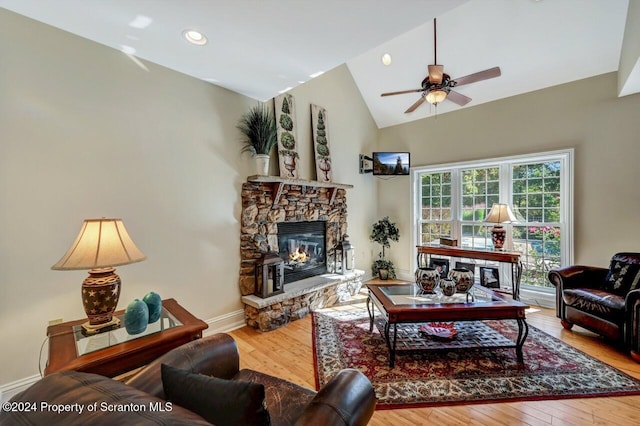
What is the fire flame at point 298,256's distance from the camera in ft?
12.9

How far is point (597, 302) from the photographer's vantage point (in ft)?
9.03

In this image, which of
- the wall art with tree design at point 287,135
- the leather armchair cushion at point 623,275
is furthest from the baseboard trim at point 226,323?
the leather armchair cushion at point 623,275

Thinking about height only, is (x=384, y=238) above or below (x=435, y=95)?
below

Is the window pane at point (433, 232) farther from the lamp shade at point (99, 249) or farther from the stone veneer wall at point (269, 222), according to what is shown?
the lamp shade at point (99, 249)

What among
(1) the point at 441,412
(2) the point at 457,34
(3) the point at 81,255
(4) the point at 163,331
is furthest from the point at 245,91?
(1) the point at 441,412

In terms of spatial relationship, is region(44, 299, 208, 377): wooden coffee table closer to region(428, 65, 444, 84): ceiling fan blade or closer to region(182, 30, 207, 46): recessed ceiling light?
region(182, 30, 207, 46): recessed ceiling light

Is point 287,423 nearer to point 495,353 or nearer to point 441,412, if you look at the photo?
point 441,412

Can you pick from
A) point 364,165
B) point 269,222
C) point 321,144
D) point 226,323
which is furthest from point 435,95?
point 226,323

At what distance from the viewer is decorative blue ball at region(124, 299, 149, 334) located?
1661 millimetres

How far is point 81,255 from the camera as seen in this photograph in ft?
5.15

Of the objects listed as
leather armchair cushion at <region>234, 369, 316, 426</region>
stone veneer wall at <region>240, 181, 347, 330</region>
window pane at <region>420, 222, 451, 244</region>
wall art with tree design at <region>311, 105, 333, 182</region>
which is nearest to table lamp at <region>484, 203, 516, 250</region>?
window pane at <region>420, 222, 451, 244</region>

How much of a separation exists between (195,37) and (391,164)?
147 inches

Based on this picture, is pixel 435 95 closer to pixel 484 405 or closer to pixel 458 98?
pixel 458 98

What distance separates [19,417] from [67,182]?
2.04 meters
